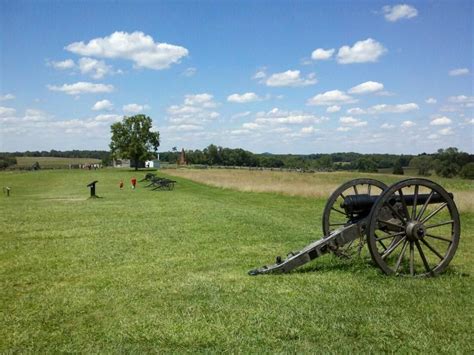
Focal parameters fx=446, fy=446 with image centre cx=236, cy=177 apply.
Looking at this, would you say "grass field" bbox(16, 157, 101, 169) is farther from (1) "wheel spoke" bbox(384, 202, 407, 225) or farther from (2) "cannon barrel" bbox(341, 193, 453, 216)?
(1) "wheel spoke" bbox(384, 202, 407, 225)

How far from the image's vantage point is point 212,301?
5.86 meters

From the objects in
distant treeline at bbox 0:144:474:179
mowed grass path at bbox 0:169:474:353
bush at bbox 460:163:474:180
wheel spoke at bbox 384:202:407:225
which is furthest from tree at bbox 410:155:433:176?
wheel spoke at bbox 384:202:407:225

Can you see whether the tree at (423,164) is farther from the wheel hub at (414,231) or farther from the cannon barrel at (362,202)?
the wheel hub at (414,231)

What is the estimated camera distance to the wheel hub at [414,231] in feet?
23.1

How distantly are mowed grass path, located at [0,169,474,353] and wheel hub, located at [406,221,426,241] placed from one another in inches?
27.3

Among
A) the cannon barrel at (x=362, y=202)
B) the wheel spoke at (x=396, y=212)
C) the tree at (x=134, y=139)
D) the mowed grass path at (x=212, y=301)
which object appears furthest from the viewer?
the tree at (x=134, y=139)

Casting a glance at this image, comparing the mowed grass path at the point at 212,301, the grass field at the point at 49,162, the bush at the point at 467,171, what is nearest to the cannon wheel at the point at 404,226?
the mowed grass path at the point at 212,301

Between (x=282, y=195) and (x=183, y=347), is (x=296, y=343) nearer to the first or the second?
(x=183, y=347)

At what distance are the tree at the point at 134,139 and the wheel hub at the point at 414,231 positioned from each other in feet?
287

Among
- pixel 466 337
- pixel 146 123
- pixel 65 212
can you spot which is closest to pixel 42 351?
pixel 466 337

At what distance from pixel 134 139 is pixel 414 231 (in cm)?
8907

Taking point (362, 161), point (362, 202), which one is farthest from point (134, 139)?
point (362, 202)

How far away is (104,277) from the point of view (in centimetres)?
741

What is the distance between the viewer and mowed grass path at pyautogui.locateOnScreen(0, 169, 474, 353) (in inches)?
183
